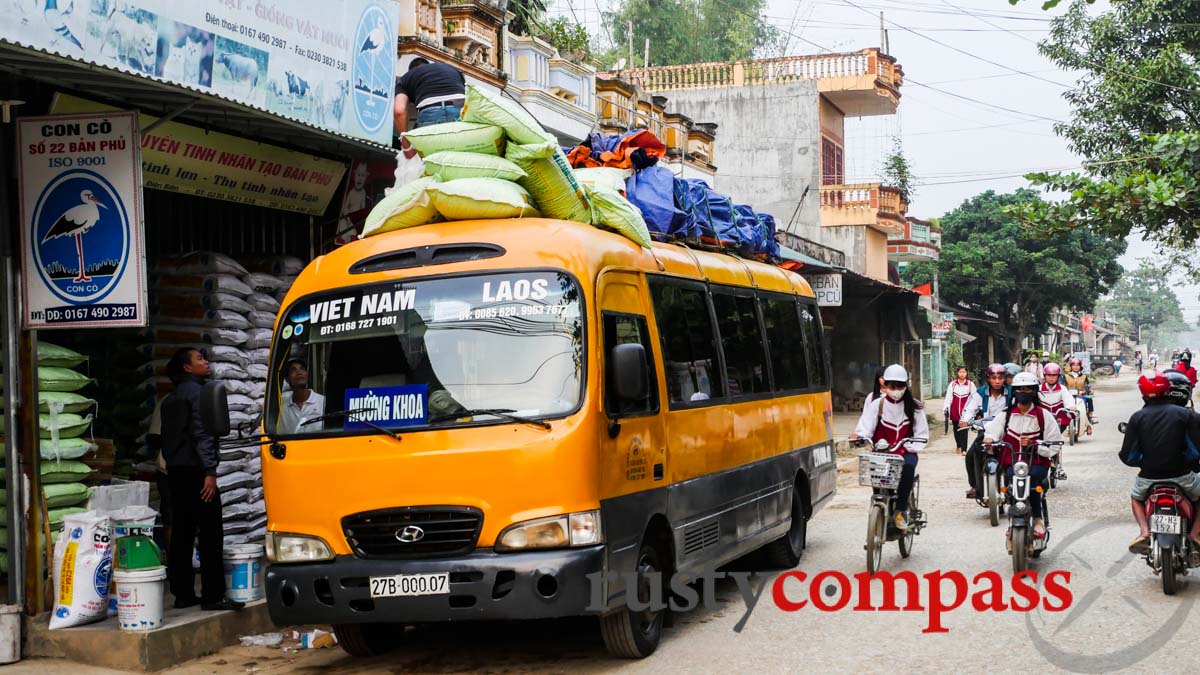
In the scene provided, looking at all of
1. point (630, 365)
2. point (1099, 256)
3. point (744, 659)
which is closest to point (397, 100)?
point (630, 365)

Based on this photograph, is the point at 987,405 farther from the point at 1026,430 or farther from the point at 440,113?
the point at 440,113

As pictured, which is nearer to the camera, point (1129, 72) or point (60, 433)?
point (60, 433)

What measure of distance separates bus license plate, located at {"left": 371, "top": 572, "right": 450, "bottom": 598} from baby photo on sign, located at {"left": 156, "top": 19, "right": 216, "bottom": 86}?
3.50m

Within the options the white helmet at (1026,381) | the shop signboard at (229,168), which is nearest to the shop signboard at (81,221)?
the shop signboard at (229,168)

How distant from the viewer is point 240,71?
29.1 ft

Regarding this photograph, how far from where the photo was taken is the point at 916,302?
115 ft

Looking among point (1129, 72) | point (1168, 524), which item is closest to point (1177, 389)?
point (1168, 524)

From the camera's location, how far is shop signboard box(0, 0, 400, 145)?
7.13 meters

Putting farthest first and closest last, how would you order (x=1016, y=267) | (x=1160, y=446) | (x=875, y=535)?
(x=1016, y=267) → (x=875, y=535) → (x=1160, y=446)

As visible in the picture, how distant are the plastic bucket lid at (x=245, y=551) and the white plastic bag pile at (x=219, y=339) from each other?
98cm

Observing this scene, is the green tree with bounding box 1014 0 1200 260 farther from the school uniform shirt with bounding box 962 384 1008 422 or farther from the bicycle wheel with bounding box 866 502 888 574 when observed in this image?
the bicycle wheel with bounding box 866 502 888 574

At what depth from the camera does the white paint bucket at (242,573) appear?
855cm

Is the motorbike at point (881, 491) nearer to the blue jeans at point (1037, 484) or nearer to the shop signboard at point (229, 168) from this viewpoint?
the blue jeans at point (1037, 484)

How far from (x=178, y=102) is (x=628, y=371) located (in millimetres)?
3843
